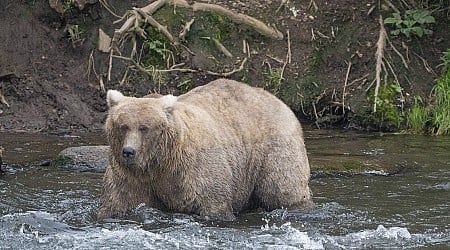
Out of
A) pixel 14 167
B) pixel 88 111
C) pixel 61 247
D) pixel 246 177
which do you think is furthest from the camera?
pixel 88 111

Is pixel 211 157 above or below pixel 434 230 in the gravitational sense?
above

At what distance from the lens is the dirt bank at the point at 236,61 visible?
13742 mm

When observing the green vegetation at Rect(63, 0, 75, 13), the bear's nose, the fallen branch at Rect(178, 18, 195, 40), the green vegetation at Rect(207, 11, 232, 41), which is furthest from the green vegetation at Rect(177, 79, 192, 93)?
the bear's nose

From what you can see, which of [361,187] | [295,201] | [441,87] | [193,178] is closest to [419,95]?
[441,87]

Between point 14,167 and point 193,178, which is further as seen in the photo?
point 14,167

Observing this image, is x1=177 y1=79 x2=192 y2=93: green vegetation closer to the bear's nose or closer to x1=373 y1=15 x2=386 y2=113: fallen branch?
x1=373 y1=15 x2=386 y2=113: fallen branch

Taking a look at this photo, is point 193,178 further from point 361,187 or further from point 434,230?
point 361,187

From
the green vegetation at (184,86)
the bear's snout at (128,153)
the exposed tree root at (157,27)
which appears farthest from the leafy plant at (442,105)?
the bear's snout at (128,153)

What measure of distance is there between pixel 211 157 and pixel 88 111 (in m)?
5.67

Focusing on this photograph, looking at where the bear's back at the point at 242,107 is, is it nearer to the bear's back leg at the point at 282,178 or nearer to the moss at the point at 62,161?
the bear's back leg at the point at 282,178

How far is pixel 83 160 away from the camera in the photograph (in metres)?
10.8

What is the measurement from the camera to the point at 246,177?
866 centimetres

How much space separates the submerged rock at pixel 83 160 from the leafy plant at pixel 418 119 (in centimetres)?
431

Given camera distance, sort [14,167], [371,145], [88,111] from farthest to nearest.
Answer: [88,111] → [371,145] → [14,167]
